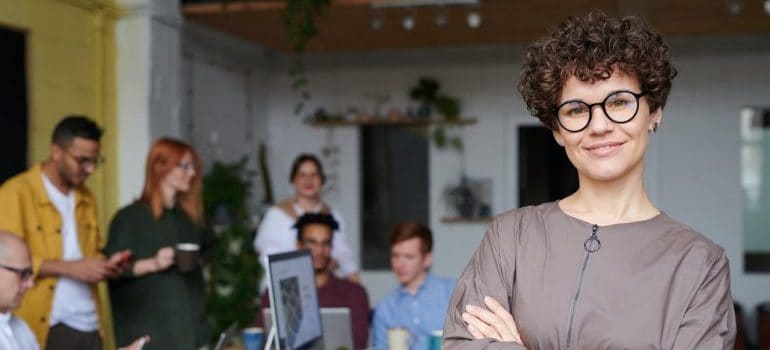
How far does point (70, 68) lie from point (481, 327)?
11.7 ft

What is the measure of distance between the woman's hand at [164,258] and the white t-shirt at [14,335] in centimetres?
62

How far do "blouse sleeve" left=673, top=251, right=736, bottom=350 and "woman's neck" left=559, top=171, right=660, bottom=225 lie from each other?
153 mm

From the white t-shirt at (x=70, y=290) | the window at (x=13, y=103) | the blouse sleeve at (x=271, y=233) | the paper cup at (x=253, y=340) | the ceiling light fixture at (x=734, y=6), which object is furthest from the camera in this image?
the ceiling light fixture at (x=734, y=6)

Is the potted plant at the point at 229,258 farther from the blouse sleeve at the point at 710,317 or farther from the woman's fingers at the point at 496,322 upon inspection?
the blouse sleeve at the point at 710,317

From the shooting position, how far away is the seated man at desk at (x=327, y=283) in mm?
3283

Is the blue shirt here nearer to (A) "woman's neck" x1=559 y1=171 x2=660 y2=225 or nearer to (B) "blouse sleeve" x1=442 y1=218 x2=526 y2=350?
(B) "blouse sleeve" x1=442 y1=218 x2=526 y2=350

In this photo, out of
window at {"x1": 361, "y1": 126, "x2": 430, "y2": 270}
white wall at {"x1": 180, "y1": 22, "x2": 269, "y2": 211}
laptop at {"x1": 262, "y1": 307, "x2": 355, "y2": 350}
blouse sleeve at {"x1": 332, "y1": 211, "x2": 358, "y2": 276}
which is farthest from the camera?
window at {"x1": 361, "y1": 126, "x2": 430, "y2": 270}

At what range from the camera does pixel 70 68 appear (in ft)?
14.0

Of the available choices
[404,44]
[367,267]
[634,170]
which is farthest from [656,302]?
[367,267]

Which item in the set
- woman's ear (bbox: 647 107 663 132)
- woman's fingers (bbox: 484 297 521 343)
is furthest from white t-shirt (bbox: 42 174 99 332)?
woman's ear (bbox: 647 107 663 132)

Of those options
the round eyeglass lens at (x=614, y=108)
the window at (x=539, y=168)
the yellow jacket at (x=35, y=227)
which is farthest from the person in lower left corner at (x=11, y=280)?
the window at (x=539, y=168)

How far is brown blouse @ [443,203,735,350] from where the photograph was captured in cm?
128

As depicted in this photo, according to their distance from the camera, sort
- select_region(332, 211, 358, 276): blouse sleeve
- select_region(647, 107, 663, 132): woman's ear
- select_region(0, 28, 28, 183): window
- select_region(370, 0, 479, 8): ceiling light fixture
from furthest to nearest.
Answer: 1. select_region(370, 0, 479, 8): ceiling light fixture
2. select_region(332, 211, 358, 276): blouse sleeve
3. select_region(0, 28, 28, 183): window
4. select_region(647, 107, 663, 132): woman's ear

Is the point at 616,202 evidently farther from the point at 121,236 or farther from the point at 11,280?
the point at 121,236
